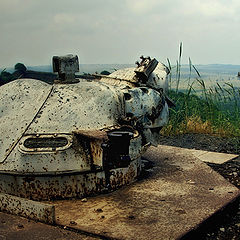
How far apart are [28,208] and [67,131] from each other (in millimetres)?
661

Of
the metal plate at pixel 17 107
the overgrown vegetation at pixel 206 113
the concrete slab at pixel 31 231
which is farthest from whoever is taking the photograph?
the overgrown vegetation at pixel 206 113

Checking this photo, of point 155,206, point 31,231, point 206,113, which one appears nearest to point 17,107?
point 31,231

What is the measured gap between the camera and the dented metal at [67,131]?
3.15m

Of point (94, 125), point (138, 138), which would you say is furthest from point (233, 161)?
point (94, 125)

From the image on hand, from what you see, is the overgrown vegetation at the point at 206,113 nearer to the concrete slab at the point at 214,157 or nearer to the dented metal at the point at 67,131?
the concrete slab at the point at 214,157

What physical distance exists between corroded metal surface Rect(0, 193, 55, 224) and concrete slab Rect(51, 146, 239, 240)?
0.11 metres

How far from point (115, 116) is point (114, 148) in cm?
85

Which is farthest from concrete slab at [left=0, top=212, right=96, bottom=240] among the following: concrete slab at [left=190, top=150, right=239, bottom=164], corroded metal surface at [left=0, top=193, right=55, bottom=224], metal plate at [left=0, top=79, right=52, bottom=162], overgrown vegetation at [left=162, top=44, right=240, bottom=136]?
overgrown vegetation at [left=162, top=44, right=240, bottom=136]

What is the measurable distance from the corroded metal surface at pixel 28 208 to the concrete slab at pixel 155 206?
11cm

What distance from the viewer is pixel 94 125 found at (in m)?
3.34

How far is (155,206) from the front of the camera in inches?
124

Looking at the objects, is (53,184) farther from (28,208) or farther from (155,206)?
(155,206)

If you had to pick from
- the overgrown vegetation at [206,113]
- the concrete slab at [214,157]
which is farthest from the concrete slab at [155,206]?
the overgrown vegetation at [206,113]

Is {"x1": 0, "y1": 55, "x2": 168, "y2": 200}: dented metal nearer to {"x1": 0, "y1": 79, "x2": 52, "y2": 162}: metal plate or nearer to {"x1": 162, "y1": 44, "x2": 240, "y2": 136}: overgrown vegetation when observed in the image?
{"x1": 0, "y1": 79, "x2": 52, "y2": 162}: metal plate
